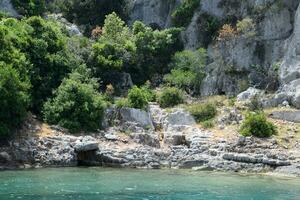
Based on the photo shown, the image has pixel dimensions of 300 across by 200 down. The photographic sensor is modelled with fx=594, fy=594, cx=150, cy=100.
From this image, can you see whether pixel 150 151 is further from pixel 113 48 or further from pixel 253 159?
pixel 113 48

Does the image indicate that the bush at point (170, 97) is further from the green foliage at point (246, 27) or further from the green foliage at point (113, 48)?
the green foliage at point (246, 27)

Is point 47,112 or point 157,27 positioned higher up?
point 157,27

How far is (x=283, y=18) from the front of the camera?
51.4 meters

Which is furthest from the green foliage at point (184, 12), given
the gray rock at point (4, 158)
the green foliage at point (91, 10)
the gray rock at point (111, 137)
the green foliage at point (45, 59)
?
the gray rock at point (4, 158)

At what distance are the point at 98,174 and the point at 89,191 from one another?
22.3 ft

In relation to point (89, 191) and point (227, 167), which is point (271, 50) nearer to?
point (227, 167)

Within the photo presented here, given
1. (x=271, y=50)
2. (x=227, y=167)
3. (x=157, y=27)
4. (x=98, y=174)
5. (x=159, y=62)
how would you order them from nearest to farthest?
(x=98, y=174)
(x=227, y=167)
(x=271, y=50)
(x=159, y=62)
(x=157, y=27)

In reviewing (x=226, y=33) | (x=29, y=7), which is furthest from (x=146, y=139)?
(x=29, y=7)

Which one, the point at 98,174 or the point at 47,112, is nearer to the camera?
the point at 98,174

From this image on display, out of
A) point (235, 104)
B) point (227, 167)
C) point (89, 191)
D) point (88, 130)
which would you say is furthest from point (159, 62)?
Result: point (89, 191)

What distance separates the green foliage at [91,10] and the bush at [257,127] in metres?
25.8

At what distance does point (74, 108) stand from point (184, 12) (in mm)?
19707

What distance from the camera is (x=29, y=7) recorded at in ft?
186

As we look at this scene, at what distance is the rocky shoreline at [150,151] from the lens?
37.3 metres
